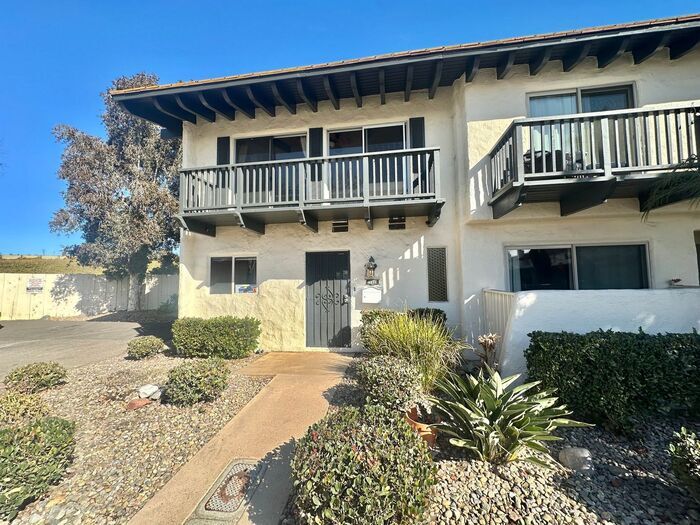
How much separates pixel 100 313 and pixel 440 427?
61.6ft

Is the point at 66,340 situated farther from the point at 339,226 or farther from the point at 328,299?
the point at 339,226

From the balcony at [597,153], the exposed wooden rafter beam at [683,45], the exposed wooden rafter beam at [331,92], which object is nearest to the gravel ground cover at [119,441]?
the balcony at [597,153]

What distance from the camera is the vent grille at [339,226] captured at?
7.58 m

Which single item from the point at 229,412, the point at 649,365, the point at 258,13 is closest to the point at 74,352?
the point at 229,412

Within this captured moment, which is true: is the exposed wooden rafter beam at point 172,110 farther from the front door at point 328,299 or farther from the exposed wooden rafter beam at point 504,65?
the exposed wooden rafter beam at point 504,65

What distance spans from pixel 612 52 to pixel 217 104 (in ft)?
29.1

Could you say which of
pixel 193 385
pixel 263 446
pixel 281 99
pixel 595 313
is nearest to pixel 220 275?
pixel 193 385

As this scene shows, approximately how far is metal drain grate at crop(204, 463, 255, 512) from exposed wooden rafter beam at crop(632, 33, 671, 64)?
9739 millimetres

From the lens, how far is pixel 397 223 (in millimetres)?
7344

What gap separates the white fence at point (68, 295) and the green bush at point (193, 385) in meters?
14.6

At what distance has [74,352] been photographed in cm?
783

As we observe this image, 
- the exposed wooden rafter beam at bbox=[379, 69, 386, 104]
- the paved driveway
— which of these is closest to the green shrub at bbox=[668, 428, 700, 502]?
the exposed wooden rafter beam at bbox=[379, 69, 386, 104]

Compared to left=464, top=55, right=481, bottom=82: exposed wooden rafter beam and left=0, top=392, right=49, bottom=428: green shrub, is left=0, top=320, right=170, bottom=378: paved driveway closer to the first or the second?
left=0, top=392, right=49, bottom=428: green shrub

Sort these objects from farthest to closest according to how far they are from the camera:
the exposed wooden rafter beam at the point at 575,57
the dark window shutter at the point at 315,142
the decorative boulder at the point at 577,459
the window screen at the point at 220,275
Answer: the window screen at the point at 220,275, the dark window shutter at the point at 315,142, the exposed wooden rafter beam at the point at 575,57, the decorative boulder at the point at 577,459
